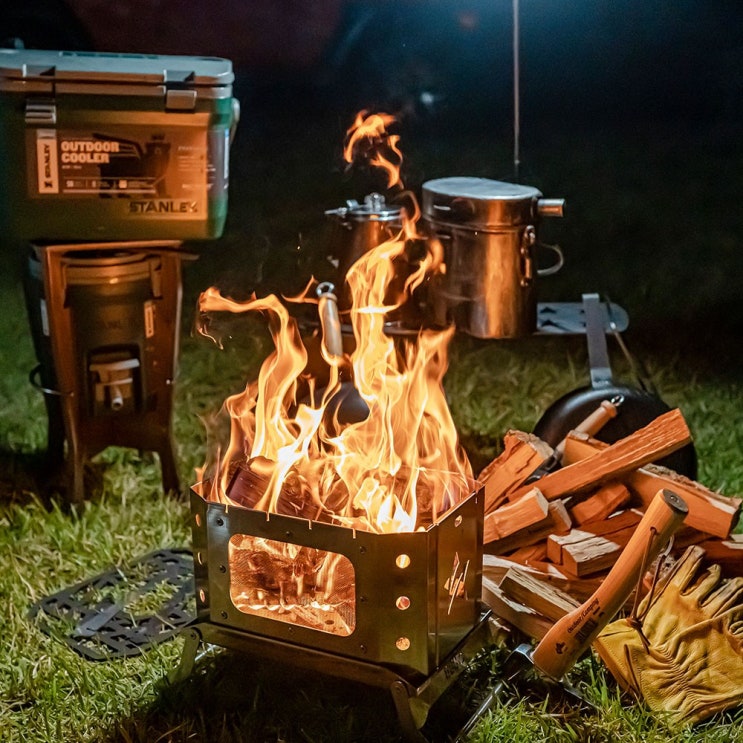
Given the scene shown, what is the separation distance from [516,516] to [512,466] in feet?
0.71

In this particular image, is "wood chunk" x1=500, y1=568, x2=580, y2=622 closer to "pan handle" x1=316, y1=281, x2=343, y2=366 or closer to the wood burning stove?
"pan handle" x1=316, y1=281, x2=343, y2=366

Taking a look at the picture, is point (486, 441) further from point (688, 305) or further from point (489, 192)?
point (688, 305)

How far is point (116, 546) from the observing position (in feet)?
12.4

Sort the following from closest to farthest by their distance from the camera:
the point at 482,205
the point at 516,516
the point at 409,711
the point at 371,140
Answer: the point at 409,711 < the point at 516,516 < the point at 482,205 < the point at 371,140

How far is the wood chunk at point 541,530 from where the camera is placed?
3.34 meters

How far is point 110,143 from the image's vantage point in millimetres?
3654

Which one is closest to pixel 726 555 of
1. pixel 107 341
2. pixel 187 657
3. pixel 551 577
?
pixel 551 577

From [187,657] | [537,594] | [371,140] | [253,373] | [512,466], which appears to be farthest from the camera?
[253,373]

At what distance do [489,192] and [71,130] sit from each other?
1.42m

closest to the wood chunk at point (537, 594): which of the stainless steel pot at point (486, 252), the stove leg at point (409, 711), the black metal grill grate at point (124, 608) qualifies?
the stove leg at point (409, 711)

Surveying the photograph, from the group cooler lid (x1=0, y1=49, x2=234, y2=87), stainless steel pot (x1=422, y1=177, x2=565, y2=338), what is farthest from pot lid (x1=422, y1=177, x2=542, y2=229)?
cooler lid (x1=0, y1=49, x2=234, y2=87)

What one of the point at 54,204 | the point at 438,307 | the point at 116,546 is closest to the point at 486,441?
the point at 438,307

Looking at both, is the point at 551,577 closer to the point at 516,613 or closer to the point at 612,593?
the point at 516,613

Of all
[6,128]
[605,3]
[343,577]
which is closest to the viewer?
[343,577]
